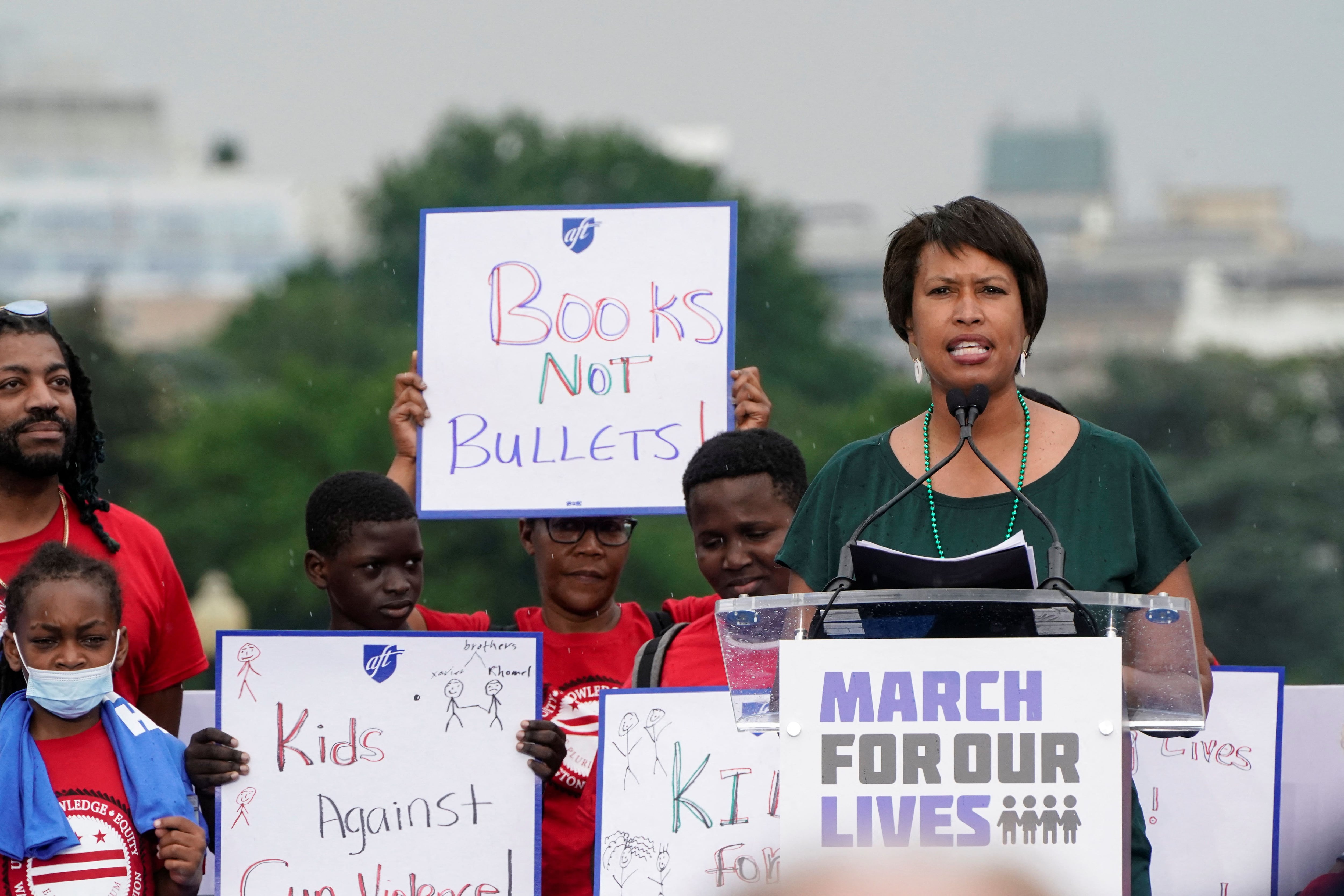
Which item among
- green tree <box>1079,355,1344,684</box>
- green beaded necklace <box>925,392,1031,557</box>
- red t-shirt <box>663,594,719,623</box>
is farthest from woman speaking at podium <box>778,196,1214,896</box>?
green tree <box>1079,355,1344,684</box>

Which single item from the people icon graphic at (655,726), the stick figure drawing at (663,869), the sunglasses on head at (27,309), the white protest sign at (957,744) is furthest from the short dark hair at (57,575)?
the white protest sign at (957,744)

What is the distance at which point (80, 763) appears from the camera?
4199mm

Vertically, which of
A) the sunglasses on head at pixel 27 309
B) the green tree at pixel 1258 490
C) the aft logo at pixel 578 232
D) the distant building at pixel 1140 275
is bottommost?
the green tree at pixel 1258 490

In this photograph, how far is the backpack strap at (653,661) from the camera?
177 inches

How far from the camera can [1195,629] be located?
3002 mm

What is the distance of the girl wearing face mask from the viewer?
13.4 feet

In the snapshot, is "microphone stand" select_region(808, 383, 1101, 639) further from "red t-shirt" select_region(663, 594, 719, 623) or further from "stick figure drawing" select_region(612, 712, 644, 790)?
"red t-shirt" select_region(663, 594, 719, 623)

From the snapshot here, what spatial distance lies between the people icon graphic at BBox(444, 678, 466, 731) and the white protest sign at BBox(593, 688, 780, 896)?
14.3 inches

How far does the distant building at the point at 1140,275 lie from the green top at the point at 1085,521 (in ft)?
171

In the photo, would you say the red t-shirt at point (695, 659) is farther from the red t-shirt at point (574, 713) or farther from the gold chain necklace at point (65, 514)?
the gold chain necklace at point (65, 514)

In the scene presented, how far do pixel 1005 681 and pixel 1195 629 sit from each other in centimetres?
43

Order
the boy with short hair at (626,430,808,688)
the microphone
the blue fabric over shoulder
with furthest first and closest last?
the boy with short hair at (626,430,808,688), the blue fabric over shoulder, the microphone

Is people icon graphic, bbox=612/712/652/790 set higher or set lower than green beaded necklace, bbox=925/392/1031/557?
lower

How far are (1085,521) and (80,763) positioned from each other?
89.0 inches
